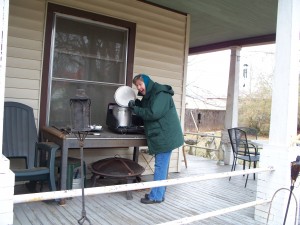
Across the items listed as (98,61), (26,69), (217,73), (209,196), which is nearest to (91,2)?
(98,61)

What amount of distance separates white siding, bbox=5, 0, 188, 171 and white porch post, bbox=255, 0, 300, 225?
238cm

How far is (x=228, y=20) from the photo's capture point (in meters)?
5.81

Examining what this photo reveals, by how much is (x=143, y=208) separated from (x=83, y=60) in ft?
7.54

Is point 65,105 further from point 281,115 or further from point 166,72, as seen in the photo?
point 281,115

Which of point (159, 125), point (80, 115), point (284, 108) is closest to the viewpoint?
point (80, 115)

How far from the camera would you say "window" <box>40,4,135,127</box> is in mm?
4238

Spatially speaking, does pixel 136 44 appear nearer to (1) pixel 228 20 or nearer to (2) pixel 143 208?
(1) pixel 228 20

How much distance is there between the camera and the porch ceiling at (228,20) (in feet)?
16.5

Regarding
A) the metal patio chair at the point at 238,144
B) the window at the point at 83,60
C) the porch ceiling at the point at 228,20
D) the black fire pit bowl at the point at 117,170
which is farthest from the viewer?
the metal patio chair at the point at 238,144

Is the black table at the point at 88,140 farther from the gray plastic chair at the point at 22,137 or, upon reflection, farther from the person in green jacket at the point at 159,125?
the person in green jacket at the point at 159,125

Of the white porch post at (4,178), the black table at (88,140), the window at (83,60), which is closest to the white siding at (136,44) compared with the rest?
the window at (83,60)

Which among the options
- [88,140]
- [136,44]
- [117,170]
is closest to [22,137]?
[88,140]

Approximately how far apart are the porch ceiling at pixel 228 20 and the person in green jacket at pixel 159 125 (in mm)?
2074

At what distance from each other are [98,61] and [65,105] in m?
0.85
